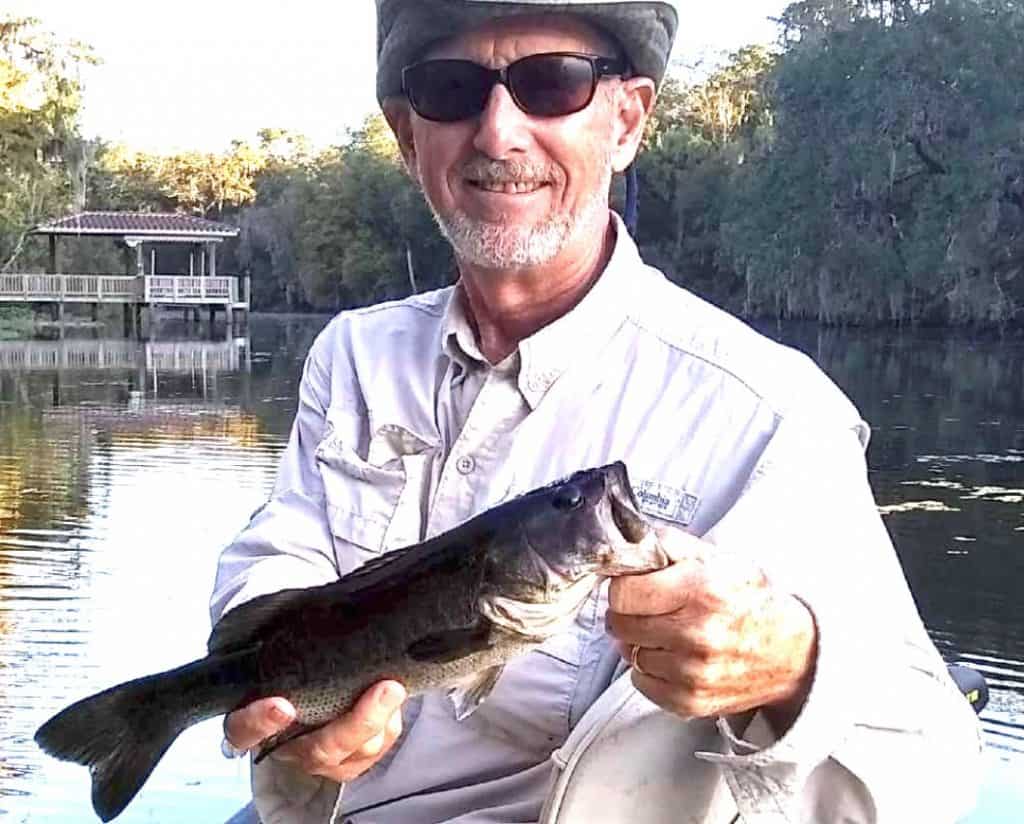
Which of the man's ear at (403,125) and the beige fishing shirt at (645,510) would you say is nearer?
the beige fishing shirt at (645,510)

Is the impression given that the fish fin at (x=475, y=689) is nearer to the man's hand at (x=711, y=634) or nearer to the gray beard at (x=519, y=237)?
the man's hand at (x=711, y=634)

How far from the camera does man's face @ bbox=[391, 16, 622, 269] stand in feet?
9.41

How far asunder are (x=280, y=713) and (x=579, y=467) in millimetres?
669

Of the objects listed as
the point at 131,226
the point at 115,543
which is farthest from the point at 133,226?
the point at 115,543

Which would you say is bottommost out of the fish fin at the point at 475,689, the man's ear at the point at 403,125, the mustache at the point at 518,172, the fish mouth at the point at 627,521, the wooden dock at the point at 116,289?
the wooden dock at the point at 116,289

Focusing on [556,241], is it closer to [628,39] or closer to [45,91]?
[628,39]

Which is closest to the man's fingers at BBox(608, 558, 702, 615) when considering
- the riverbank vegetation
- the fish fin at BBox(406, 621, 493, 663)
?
the fish fin at BBox(406, 621, 493, 663)

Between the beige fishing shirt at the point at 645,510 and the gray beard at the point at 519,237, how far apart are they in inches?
4.2

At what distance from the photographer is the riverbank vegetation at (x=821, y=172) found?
44.4m

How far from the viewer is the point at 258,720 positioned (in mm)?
2457

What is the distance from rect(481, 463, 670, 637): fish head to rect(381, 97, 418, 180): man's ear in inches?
46.8

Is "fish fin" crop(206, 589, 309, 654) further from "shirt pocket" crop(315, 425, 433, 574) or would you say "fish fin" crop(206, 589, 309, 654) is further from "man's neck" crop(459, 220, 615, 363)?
"man's neck" crop(459, 220, 615, 363)

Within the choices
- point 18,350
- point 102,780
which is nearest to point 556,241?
point 102,780

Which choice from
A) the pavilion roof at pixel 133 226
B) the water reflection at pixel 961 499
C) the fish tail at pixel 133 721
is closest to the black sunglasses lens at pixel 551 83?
the fish tail at pixel 133 721
